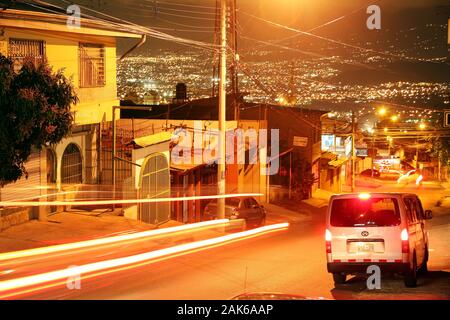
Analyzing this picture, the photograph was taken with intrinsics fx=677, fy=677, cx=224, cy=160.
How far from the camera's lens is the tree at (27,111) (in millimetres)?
14375

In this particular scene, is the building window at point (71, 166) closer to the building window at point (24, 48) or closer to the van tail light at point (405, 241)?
the building window at point (24, 48)

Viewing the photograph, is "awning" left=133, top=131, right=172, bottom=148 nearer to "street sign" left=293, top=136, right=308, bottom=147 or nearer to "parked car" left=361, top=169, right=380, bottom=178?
"street sign" left=293, top=136, right=308, bottom=147

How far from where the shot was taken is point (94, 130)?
88.2 ft

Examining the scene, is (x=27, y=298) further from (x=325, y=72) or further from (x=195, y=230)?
(x=325, y=72)

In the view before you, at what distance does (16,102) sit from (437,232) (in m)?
19.4

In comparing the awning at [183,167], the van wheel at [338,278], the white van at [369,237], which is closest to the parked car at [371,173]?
the awning at [183,167]

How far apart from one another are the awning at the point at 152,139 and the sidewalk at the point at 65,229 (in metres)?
3.00

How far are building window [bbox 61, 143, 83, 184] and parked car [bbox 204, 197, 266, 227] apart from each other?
5.44m

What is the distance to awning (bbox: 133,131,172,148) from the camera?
26234 millimetres

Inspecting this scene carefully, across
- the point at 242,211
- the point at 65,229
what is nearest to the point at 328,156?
the point at 242,211

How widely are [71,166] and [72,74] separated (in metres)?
3.61

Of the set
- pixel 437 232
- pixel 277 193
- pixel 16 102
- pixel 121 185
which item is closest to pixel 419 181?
pixel 277 193

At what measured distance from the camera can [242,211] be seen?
92.7ft

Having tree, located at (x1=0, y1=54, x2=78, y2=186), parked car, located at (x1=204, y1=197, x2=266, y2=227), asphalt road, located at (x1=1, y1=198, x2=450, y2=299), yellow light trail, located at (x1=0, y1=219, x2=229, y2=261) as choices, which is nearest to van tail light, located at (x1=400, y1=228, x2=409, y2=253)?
asphalt road, located at (x1=1, y1=198, x2=450, y2=299)
